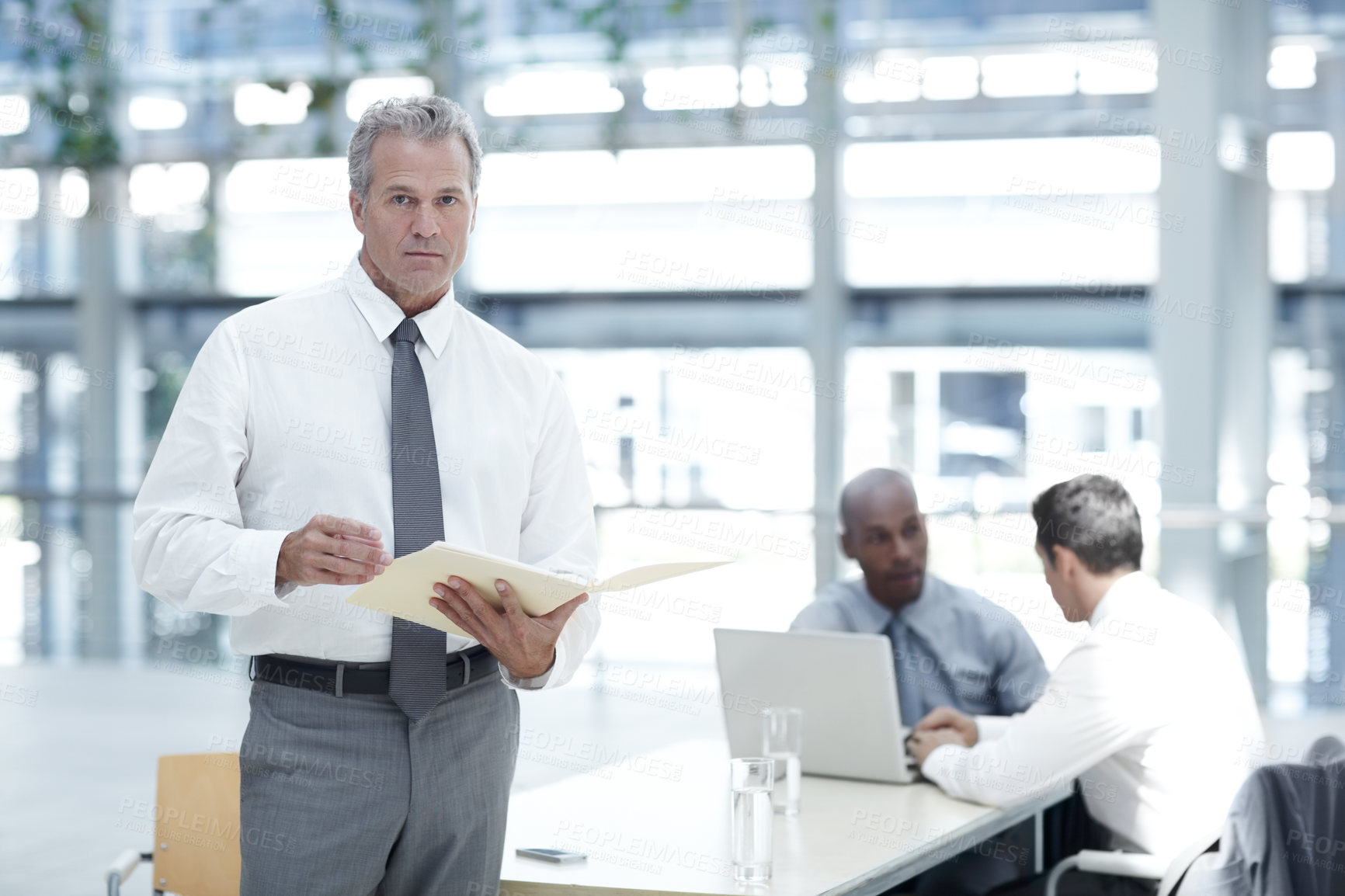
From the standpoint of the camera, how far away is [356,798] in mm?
1562

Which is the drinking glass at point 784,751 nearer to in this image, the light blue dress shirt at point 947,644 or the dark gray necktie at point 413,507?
the light blue dress shirt at point 947,644

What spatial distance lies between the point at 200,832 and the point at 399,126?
4.23 ft

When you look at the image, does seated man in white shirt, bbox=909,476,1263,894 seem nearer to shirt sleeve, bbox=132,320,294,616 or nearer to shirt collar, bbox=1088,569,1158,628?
shirt collar, bbox=1088,569,1158,628

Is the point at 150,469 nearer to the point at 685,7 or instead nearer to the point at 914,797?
the point at 914,797

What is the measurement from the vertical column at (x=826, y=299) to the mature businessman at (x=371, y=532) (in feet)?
13.0

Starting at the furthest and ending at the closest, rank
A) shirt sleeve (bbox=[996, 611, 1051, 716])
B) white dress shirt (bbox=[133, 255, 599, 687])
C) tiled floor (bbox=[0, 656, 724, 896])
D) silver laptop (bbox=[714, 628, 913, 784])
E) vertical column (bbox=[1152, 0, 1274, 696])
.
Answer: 1. vertical column (bbox=[1152, 0, 1274, 696])
2. tiled floor (bbox=[0, 656, 724, 896])
3. shirt sleeve (bbox=[996, 611, 1051, 716])
4. silver laptop (bbox=[714, 628, 913, 784])
5. white dress shirt (bbox=[133, 255, 599, 687])

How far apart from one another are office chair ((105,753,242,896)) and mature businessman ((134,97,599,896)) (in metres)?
0.75

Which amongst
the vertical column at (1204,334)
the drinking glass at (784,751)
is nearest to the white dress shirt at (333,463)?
the drinking glass at (784,751)

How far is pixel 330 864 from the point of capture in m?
1.56

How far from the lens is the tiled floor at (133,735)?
12.6ft

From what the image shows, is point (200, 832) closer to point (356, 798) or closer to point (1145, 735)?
point (356, 798)

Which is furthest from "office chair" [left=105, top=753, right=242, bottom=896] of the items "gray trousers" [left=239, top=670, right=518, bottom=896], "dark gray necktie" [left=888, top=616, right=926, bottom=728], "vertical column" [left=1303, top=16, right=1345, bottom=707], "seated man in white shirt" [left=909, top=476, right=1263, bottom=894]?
"vertical column" [left=1303, top=16, right=1345, bottom=707]

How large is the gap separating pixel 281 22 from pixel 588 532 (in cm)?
536

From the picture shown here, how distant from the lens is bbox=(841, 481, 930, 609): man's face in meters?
3.09
